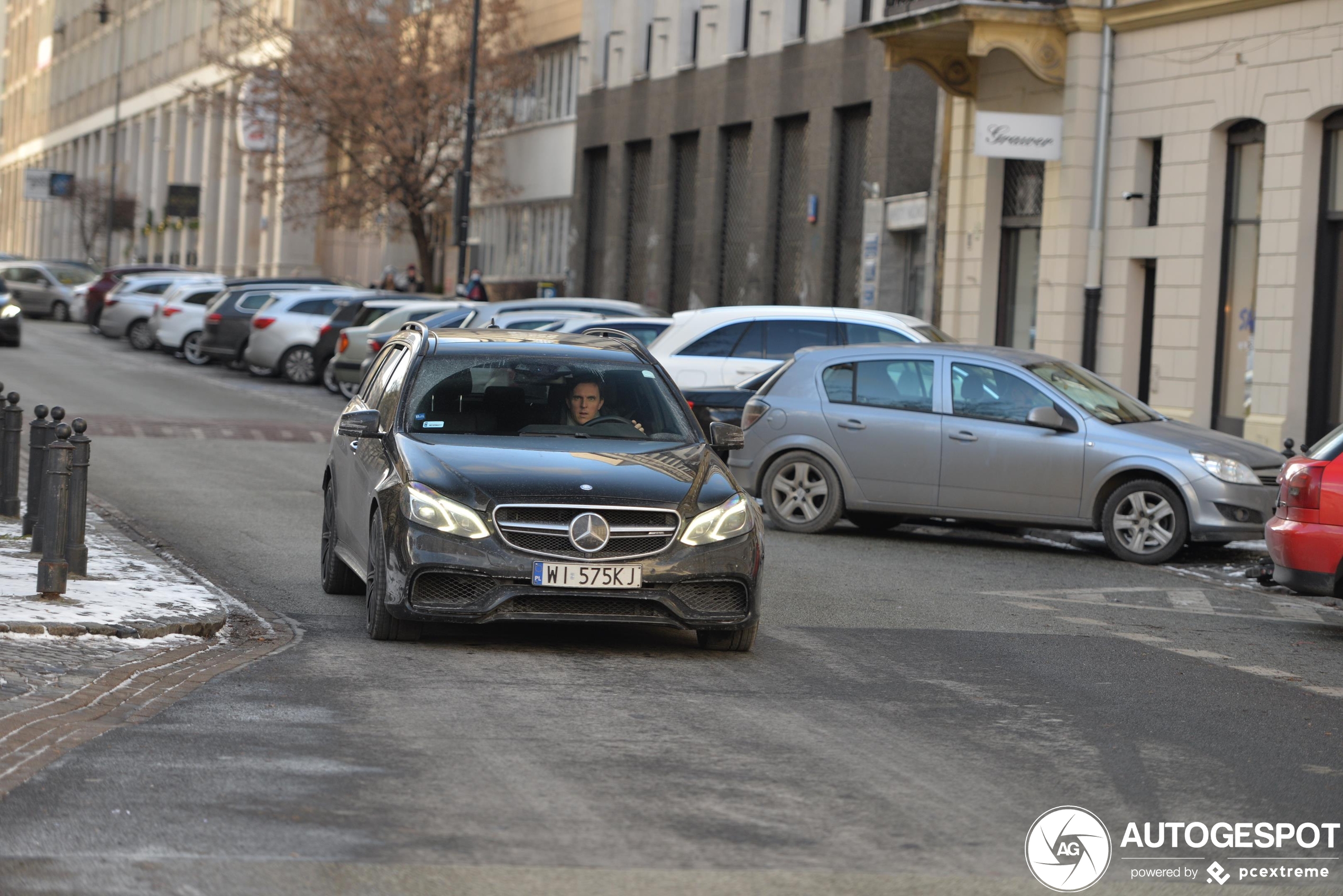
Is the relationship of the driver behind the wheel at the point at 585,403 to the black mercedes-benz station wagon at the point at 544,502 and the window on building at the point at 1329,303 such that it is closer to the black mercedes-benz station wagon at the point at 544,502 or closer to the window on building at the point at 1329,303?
the black mercedes-benz station wagon at the point at 544,502

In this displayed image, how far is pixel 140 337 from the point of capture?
47.1 meters

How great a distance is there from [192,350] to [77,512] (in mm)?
32545

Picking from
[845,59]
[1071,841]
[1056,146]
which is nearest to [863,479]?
[1071,841]

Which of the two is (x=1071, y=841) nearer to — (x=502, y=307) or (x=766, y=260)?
(x=502, y=307)

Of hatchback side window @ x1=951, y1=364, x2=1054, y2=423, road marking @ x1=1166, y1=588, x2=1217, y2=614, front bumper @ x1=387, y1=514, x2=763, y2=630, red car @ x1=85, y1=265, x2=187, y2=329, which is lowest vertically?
road marking @ x1=1166, y1=588, x2=1217, y2=614

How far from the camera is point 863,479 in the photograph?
16.2 meters

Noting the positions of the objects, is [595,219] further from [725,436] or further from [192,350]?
[725,436]

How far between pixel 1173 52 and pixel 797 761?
19835mm

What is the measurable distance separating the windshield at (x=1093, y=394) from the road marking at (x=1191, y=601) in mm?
2304

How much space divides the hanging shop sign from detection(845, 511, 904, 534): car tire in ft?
32.9

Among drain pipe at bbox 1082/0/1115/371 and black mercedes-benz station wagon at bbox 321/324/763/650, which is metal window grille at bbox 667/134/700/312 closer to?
drain pipe at bbox 1082/0/1115/371

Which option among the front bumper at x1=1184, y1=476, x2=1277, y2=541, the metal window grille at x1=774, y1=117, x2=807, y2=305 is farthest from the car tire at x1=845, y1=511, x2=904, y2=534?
the metal window grille at x1=774, y1=117, x2=807, y2=305

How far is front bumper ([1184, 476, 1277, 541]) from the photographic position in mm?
15195

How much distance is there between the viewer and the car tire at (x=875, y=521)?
17.0 m
